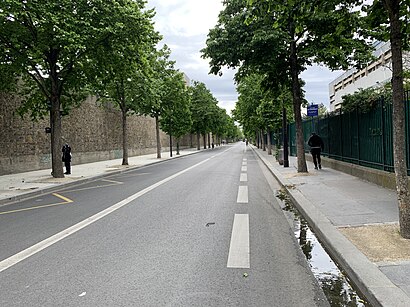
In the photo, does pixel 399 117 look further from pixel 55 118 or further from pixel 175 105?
pixel 175 105

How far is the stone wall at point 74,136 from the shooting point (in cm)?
1978

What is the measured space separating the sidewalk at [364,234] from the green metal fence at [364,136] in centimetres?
105

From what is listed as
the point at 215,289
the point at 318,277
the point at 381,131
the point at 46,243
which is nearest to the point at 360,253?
the point at 318,277

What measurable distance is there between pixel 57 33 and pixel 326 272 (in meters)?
12.6

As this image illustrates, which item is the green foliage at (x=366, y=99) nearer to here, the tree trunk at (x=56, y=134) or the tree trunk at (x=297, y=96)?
the tree trunk at (x=297, y=96)

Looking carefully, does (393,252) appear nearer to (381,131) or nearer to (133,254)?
(133,254)

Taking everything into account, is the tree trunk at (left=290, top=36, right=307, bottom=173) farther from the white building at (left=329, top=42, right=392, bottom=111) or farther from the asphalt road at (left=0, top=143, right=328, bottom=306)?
the white building at (left=329, top=42, right=392, bottom=111)

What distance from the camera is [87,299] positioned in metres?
3.74

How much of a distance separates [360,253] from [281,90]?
12620 mm

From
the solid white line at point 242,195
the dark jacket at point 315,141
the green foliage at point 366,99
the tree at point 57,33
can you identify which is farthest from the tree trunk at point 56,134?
the green foliage at point 366,99

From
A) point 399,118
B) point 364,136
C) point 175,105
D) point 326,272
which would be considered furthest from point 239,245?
point 175,105

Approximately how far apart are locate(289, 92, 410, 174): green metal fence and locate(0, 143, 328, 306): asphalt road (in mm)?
3868

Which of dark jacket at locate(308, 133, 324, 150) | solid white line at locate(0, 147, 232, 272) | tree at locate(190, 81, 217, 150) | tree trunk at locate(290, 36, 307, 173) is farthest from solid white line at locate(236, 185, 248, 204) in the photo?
tree at locate(190, 81, 217, 150)

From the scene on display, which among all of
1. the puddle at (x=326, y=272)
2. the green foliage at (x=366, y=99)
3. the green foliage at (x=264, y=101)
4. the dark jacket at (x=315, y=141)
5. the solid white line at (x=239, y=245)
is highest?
the green foliage at (x=264, y=101)
